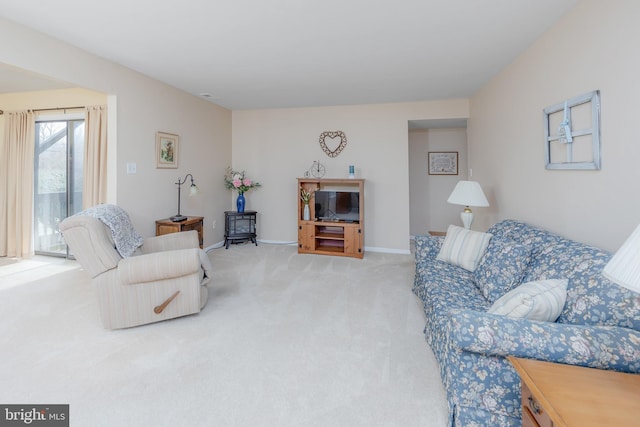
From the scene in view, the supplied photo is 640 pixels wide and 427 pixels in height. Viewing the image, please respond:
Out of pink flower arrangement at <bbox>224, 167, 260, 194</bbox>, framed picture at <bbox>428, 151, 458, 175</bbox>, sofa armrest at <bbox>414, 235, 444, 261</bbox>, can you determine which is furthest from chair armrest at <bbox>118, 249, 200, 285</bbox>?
framed picture at <bbox>428, 151, 458, 175</bbox>

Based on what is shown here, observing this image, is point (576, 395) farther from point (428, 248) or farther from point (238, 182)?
point (238, 182)

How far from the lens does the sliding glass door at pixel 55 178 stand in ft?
14.8

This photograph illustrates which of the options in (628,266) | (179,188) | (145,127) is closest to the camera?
(628,266)

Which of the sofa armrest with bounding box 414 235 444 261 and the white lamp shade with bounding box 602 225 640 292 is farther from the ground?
the white lamp shade with bounding box 602 225 640 292

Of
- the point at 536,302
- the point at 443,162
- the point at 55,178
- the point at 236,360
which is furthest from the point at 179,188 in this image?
the point at 443,162

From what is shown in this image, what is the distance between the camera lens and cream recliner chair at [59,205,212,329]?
2379 mm

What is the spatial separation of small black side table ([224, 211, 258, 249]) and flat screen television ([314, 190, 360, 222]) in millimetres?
1192

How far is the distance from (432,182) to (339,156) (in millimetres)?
2122

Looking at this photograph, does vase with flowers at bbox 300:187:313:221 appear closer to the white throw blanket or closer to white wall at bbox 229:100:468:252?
white wall at bbox 229:100:468:252

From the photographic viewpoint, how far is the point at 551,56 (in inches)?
100.0

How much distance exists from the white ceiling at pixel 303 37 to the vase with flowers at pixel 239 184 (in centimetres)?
173

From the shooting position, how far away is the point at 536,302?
4.82ft

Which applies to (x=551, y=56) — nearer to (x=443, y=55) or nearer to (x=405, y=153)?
(x=443, y=55)

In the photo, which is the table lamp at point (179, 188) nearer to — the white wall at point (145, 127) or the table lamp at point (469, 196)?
the white wall at point (145, 127)
